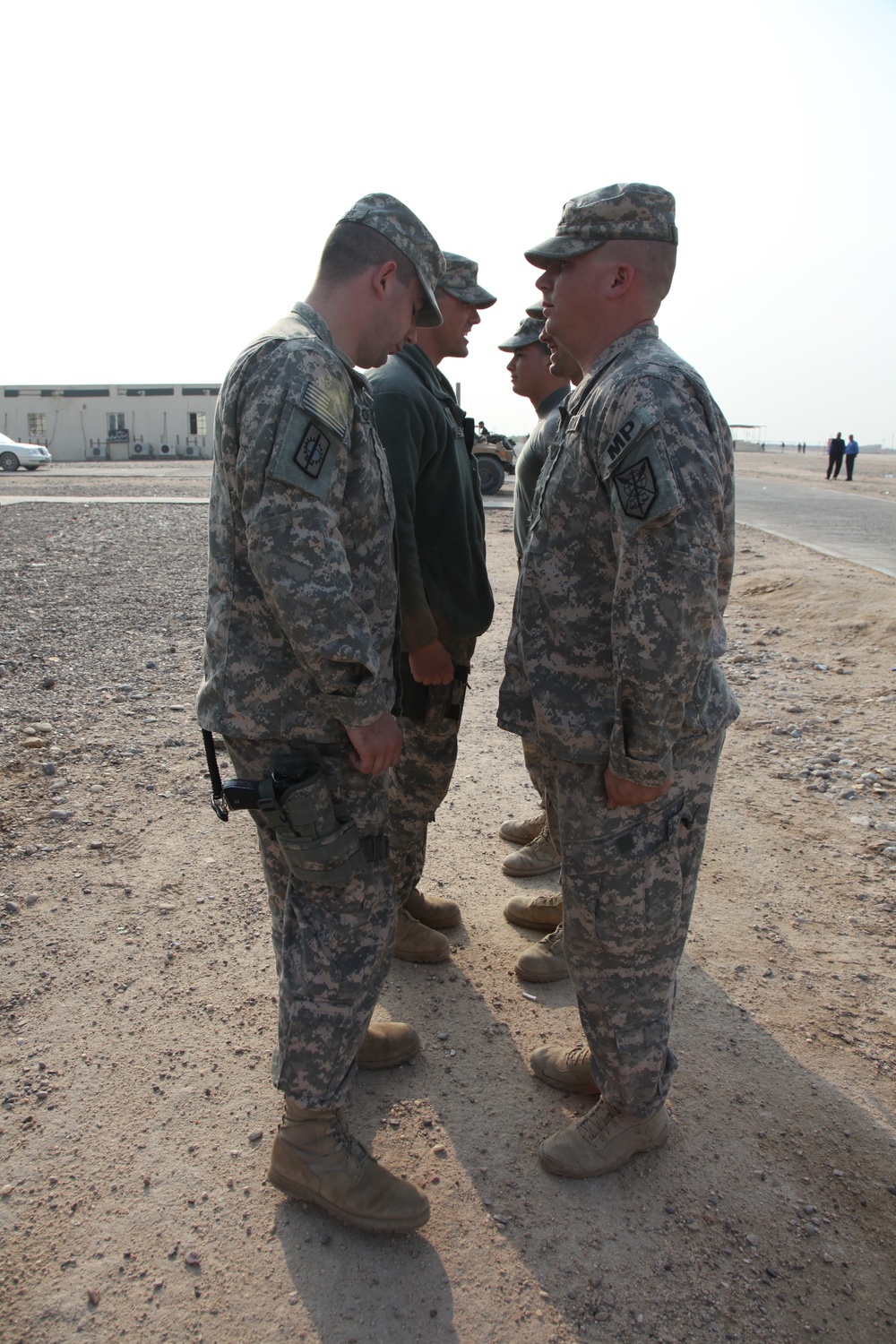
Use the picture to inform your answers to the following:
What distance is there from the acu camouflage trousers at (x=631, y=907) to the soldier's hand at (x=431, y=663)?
728mm

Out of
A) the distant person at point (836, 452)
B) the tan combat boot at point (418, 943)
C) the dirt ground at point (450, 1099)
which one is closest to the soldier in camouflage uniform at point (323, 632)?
the dirt ground at point (450, 1099)

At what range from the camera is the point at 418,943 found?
3086mm

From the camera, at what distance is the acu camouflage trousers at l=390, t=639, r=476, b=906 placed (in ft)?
9.88

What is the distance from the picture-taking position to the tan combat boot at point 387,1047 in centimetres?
257

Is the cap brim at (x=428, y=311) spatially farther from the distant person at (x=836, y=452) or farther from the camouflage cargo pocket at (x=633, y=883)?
the distant person at (x=836, y=452)

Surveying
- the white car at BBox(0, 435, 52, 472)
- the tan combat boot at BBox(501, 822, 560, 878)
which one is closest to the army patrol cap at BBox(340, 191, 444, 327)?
the tan combat boot at BBox(501, 822, 560, 878)

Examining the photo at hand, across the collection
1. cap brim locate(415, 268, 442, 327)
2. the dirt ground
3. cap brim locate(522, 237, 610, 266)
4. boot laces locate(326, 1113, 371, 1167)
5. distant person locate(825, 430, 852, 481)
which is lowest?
the dirt ground

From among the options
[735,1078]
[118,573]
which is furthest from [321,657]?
[118,573]

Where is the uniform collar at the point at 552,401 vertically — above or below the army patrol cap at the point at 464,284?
below

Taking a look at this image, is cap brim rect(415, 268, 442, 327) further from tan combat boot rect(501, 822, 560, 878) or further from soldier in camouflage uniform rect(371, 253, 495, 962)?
tan combat boot rect(501, 822, 560, 878)

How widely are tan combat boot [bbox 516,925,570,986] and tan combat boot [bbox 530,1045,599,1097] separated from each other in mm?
443

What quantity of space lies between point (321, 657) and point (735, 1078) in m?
1.73

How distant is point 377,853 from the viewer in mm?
2072

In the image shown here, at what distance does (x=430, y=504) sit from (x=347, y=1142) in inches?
70.5
